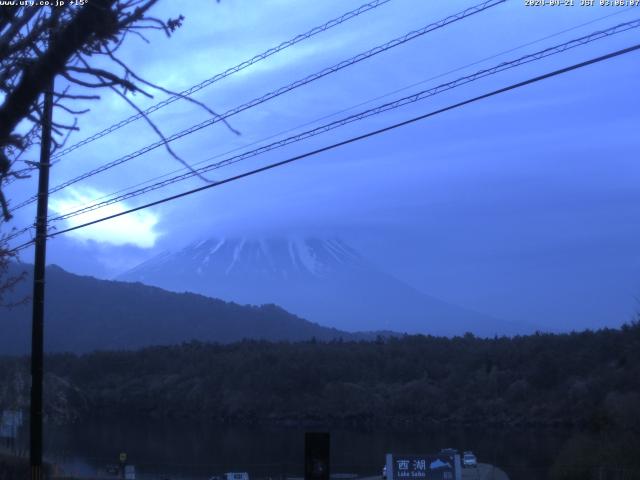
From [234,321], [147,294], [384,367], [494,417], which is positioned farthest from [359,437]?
[147,294]

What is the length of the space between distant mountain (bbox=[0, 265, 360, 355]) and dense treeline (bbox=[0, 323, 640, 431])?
3504cm

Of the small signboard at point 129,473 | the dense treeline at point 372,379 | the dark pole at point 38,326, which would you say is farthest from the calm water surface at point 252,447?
the dark pole at point 38,326

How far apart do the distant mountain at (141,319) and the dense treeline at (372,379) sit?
35.0 m

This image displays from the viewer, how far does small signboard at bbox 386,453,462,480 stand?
26.3 m

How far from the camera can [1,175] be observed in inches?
220

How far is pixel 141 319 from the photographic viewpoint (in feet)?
473

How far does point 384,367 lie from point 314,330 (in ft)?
252

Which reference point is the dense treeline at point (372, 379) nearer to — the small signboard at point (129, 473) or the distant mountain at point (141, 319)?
the small signboard at point (129, 473)

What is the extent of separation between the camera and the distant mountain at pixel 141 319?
12738 cm

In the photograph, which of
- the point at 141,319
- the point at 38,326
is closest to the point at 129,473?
the point at 38,326

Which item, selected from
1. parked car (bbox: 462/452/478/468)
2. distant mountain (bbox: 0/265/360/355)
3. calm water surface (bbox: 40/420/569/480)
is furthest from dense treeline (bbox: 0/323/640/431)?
distant mountain (bbox: 0/265/360/355)

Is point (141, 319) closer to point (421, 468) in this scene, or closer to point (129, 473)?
point (129, 473)

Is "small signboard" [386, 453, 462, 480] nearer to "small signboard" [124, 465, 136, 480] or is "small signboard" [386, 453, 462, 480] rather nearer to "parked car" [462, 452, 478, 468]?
"parked car" [462, 452, 478, 468]

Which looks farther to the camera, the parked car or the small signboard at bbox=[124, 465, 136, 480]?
the parked car
